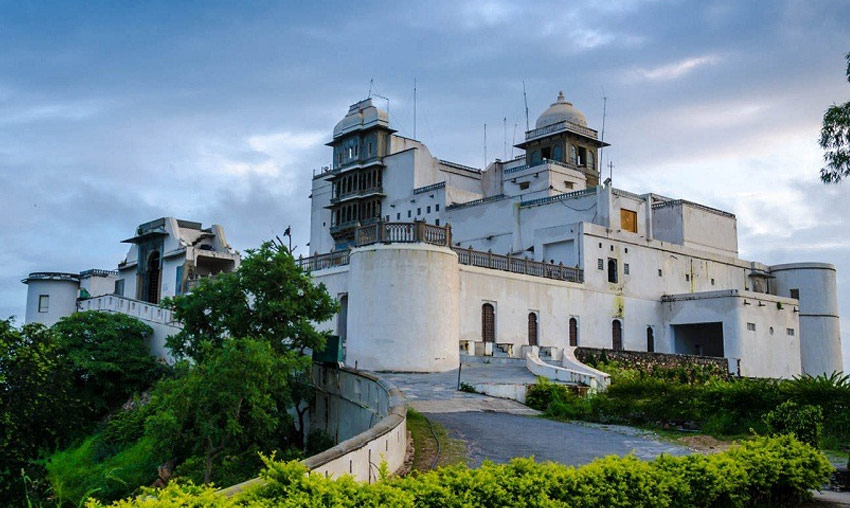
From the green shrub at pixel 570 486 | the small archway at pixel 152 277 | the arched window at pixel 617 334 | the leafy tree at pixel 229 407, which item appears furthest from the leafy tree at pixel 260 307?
the small archway at pixel 152 277

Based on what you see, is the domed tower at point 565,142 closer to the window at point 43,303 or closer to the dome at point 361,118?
the dome at point 361,118

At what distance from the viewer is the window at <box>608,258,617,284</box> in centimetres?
4081

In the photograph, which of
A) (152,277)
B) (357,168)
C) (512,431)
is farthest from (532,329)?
(152,277)

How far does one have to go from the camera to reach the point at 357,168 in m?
53.8

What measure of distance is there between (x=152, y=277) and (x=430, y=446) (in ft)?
131

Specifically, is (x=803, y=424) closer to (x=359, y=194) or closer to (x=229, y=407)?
→ (x=229, y=407)

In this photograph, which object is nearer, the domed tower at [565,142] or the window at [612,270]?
the window at [612,270]

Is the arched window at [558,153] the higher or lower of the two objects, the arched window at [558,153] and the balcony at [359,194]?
the higher

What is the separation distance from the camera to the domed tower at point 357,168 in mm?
53344

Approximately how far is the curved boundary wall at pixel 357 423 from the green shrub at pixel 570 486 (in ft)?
1.38

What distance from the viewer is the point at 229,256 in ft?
160

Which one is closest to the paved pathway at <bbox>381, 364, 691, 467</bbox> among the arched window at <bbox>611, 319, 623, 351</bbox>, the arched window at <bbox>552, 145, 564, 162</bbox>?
the arched window at <bbox>611, 319, 623, 351</bbox>

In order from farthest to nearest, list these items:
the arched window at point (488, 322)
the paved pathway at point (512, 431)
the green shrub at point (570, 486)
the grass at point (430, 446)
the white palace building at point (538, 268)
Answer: the arched window at point (488, 322)
the white palace building at point (538, 268)
the paved pathway at point (512, 431)
the grass at point (430, 446)
the green shrub at point (570, 486)

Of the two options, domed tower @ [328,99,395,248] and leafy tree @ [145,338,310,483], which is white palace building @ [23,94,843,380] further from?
leafy tree @ [145,338,310,483]
